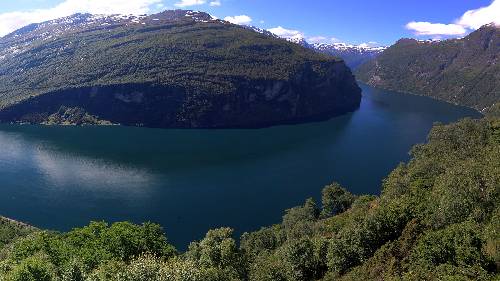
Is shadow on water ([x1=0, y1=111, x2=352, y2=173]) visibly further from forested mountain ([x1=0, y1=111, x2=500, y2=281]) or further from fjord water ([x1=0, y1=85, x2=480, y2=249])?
forested mountain ([x1=0, y1=111, x2=500, y2=281])

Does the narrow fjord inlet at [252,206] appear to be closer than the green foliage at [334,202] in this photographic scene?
Yes

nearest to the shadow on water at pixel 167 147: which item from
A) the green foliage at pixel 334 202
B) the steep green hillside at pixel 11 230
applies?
the steep green hillside at pixel 11 230

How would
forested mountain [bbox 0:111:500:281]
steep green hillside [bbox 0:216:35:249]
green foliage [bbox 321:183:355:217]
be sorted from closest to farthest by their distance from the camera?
forested mountain [bbox 0:111:500:281], steep green hillside [bbox 0:216:35:249], green foliage [bbox 321:183:355:217]

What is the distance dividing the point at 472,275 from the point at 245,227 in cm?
6623

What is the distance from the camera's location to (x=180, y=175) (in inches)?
5364

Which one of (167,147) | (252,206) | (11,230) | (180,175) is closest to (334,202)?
(252,206)

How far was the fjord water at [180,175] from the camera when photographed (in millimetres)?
101938

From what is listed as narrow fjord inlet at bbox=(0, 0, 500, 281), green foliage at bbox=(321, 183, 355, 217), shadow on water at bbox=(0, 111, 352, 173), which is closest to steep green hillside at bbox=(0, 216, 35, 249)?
narrow fjord inlet at bbox=(0, 0, 500, 281)

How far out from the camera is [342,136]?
7835 inches

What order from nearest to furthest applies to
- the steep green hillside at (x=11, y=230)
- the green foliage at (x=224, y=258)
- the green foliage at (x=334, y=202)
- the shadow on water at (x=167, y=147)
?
the green foliage at (x=224, y=258)
the steep green hillside at (x=11, y=230)
the green foliage at (x=334, y=202)
the shadow on water at (x=167, y=147)

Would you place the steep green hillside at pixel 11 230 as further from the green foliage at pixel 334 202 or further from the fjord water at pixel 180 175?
the green foliage at pixel 334 202

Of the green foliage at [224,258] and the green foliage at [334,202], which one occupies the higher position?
the green foliage at [224,258]

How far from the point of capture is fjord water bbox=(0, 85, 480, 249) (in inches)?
4013

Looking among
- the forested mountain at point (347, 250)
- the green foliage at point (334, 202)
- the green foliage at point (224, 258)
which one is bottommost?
the green foliage at point (334, 202)
